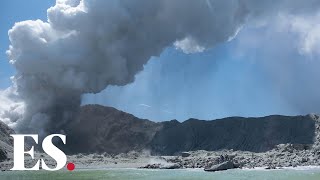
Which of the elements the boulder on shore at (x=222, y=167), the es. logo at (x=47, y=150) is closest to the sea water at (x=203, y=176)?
the boulder on shore at (x=222, y=167)

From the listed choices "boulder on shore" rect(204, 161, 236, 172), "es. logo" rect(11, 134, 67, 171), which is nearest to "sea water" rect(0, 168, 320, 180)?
"boulder on shore" rect(204, 161, 236, 172)

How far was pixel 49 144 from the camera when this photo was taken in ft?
126

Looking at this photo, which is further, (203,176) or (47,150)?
(203,176)

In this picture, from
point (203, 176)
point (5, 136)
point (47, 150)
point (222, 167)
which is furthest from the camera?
point (5, 136)

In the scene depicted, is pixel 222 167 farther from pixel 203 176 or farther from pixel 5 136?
pixel 5 136

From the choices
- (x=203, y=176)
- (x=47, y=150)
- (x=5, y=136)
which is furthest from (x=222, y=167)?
(x=5, y=136)

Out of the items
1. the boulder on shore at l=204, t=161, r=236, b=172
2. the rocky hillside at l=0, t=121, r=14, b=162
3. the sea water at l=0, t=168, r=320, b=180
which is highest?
the rocky hillside at l=0, t=121, r=14, b=162

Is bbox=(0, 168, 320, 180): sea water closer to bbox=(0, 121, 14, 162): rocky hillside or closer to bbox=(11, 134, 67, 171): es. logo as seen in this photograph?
bbox=(11, 134, 67, 171): es. logo

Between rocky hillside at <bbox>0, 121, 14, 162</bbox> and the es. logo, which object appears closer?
the es. logo

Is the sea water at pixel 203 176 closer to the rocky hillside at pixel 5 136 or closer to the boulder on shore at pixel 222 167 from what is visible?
the boulder on shore at pixel 222 167

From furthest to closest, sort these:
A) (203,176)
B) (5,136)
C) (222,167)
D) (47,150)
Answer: (5,136), (222,167), (203,176), (47,150)

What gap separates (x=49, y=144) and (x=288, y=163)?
269ft

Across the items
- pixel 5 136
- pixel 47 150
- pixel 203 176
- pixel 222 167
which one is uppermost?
pixel 5 136

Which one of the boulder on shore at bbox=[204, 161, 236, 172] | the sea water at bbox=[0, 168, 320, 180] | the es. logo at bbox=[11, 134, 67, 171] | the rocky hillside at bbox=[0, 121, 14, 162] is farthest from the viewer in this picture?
the rocky hillside at bbox=[0, 121, 14, 162]
